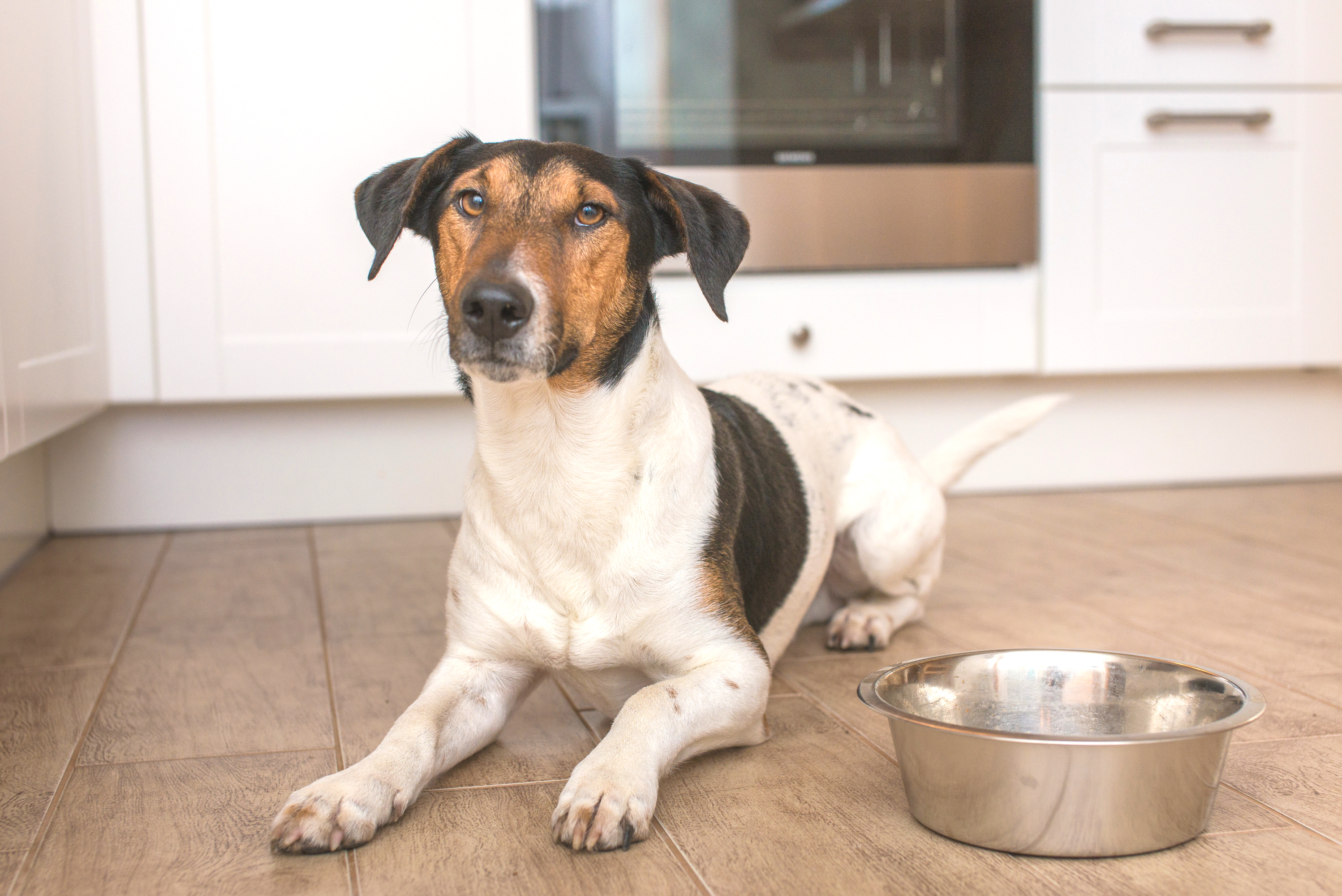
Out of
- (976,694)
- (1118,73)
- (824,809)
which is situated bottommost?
(824,809)

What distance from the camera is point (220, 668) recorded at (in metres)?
2.19

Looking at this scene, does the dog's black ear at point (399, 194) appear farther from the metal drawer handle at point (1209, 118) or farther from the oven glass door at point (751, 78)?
the metal drawer handle at point (1209, 118)

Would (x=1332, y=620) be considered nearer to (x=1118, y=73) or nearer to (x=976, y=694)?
(x=976, y=694)

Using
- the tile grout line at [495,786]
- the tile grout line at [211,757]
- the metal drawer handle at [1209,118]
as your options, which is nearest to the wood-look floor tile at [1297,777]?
the tile grout line at [495,786]

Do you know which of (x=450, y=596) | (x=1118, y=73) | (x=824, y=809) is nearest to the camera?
(x=824, y=809)

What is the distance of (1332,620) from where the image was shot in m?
2.40

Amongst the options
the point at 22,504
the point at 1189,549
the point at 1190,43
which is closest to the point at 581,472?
the point at 1189,549

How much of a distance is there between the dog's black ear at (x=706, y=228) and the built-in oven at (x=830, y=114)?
1836mm

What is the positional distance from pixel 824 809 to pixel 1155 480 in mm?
3004

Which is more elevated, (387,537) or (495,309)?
(495,309)

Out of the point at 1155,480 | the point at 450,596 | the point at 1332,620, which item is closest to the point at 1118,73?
the point at 1155,480

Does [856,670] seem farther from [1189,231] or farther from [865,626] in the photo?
[1189,231]

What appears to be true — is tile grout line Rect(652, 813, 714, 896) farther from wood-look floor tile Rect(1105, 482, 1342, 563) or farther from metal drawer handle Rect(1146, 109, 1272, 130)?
metal drawer handle Rect(1146, 109, 1272, 130)

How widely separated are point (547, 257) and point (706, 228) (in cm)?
25
